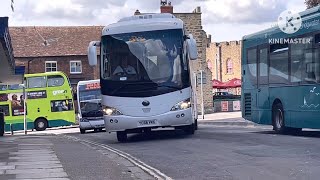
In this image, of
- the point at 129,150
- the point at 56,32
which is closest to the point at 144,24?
the point at 129,150

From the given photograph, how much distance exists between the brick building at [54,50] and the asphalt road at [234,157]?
161 ft

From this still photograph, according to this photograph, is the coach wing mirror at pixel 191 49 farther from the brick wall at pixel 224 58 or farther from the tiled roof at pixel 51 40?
the brick wall at pixel 224 58

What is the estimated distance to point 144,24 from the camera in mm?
19734

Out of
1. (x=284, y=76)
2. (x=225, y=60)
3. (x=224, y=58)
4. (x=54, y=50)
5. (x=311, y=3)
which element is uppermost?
(x=311, y=3)

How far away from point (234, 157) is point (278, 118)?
296 inches

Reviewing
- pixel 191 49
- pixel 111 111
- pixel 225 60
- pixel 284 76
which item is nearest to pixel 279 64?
pixel 284 76

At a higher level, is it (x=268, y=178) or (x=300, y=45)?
(x=300, y=45)

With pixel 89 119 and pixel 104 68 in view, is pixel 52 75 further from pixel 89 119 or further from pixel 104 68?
pixel 104 68

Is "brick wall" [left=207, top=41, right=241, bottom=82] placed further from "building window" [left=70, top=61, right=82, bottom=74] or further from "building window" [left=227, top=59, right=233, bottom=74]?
"building window" [left=70, top=61, right=82, bottom=74]

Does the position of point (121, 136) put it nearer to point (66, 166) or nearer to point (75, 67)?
point (66, 166)

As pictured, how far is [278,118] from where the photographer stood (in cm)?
2091

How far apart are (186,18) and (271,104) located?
119ft

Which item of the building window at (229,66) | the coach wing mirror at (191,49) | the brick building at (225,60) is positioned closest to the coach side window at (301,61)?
the coach wing mirror at (191,49)

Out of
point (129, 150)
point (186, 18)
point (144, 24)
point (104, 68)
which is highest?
point (186, 18)
